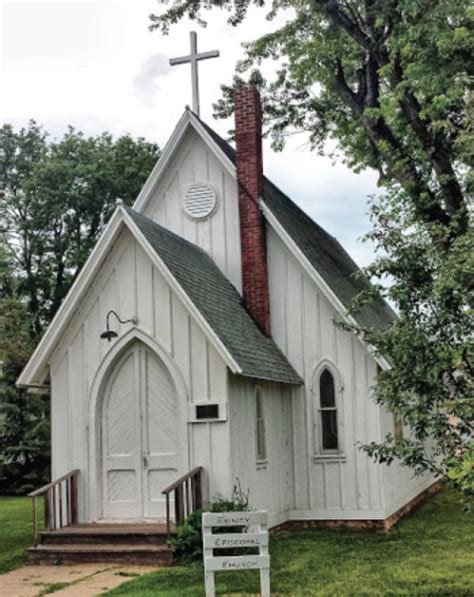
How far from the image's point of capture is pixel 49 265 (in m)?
38.4

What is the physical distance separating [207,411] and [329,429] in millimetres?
3606

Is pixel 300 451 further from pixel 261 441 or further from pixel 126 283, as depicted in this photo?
pixel 126 283

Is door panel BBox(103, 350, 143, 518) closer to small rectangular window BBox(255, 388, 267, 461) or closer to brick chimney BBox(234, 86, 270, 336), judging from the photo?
small rectangular window BBox(255, 388, 267, 461)

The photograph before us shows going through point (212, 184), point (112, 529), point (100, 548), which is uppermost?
point (212, 184)

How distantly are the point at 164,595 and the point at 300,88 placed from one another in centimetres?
1597

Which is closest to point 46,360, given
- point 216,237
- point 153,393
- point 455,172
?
point 153,393

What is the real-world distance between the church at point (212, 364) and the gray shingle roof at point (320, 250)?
111 mm

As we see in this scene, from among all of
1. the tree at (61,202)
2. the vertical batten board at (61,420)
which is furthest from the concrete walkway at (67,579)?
the tree at (61,202)

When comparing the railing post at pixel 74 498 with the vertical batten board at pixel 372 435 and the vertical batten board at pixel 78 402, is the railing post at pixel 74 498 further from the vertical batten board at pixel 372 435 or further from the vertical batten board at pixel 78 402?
the vertical batten board at pixel 372 435

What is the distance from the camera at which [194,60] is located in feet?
58.6

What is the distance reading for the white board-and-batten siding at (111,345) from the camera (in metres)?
13.4

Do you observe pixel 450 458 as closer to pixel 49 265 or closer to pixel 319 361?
pixel 319 361

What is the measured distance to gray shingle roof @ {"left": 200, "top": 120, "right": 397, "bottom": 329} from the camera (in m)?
16.7

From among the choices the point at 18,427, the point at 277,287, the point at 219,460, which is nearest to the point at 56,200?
the point at 18,427
